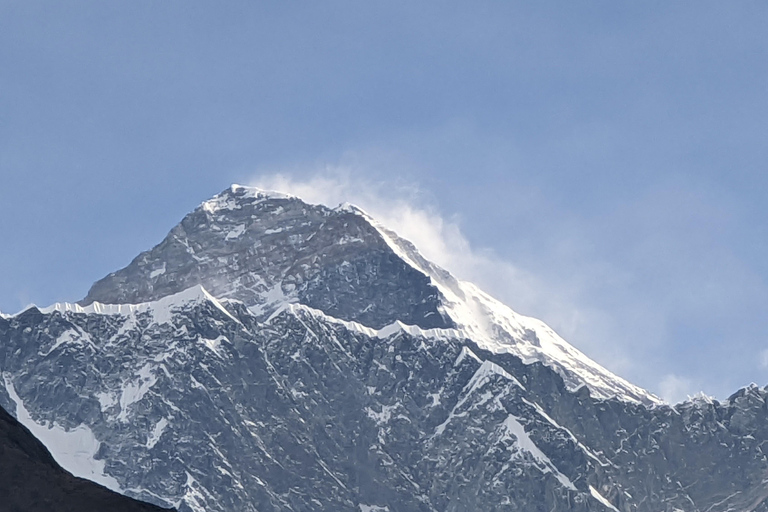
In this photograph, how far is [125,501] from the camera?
640ft

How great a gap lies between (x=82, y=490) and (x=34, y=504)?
4.03 meters

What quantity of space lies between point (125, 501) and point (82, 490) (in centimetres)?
623

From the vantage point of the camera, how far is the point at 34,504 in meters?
199

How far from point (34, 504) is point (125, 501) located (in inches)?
353

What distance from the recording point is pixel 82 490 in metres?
200
